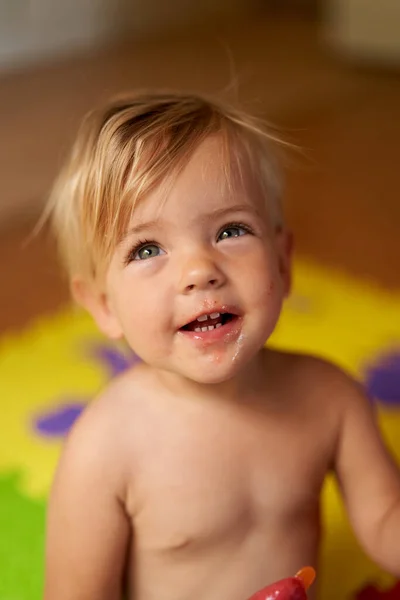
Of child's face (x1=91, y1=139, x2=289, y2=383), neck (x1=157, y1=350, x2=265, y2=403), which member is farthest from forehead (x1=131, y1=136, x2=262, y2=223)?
neck (x1=157, y1=350, x2=265, y2=403)

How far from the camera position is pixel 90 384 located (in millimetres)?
973

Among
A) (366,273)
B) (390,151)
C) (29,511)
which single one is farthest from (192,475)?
(390,151)

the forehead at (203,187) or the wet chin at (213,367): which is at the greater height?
the forehead at (203,187)

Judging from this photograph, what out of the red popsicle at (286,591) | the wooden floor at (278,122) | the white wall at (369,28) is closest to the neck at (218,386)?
the red popsicle at (286,591)

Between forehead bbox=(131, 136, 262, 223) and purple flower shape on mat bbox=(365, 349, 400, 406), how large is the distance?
452 mm

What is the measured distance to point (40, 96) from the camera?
6.93 ft

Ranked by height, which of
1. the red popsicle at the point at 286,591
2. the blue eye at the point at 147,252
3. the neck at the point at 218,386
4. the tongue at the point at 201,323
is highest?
the blue eye at the point at 147,252

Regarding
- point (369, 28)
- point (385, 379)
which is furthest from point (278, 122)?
point (385, 379)

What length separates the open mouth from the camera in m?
0.51

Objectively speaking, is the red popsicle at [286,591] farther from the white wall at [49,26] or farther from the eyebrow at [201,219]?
the white wall at [49,26]

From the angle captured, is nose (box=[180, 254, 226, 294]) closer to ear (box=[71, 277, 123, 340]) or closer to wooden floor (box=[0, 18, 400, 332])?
ear (box=[71, 277, 123, 340])

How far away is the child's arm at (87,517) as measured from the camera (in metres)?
0.56

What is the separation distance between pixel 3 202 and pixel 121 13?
1.26 metres

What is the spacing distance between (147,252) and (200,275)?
0.16 feet
